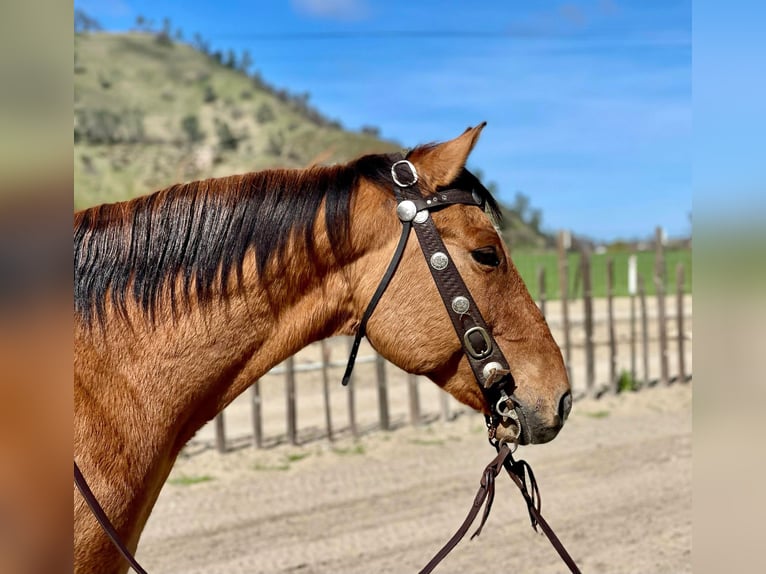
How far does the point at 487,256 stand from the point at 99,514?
131 cm

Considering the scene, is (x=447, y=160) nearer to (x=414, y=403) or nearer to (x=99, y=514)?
(x=99, y=514)

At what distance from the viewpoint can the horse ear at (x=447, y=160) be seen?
7.35 ft

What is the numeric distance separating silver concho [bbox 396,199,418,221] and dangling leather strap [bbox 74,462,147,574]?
114cm

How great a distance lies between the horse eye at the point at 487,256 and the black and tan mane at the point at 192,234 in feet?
1.35

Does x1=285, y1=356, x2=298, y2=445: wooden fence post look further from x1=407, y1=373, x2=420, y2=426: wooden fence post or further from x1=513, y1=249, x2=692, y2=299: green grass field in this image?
x1=513, y1=249, x2=692, y2=299: green grass field

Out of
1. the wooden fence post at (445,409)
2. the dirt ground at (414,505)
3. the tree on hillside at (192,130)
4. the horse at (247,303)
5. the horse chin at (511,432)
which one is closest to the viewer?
the horse at (247,303)

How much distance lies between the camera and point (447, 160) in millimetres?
2273

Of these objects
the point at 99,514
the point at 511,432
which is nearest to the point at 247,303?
the point at 99,514

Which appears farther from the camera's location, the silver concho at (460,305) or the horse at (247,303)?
the silver concho at (460,305)

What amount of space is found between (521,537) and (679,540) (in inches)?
51.6

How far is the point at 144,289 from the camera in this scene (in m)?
2.03

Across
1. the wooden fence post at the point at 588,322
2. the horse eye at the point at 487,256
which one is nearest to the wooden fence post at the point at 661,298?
the wooden fence post at the point at 588,322

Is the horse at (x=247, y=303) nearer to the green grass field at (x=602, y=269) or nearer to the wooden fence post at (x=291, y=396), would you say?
the wooden fence post at (x=291, y=396)
